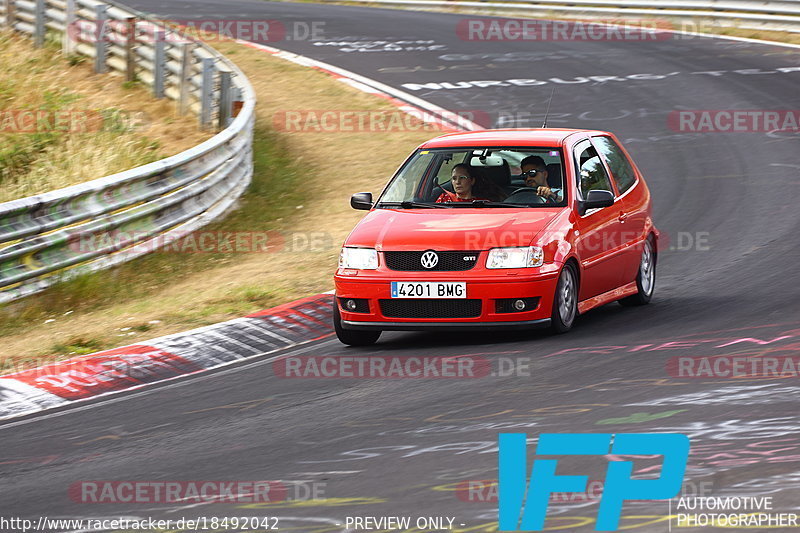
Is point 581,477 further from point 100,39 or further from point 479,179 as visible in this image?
point 100,39

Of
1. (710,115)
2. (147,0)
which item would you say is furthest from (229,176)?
(147,0)

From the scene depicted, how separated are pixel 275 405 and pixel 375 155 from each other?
37.9ft

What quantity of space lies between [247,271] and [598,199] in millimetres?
4632

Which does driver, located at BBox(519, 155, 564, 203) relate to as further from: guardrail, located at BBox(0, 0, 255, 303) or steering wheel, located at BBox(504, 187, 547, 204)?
guardrail, located at BBox(0, 0, 255, 303)

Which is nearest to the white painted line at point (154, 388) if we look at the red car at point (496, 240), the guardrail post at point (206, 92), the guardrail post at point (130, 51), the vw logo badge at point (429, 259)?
the red car at point (496, 240)

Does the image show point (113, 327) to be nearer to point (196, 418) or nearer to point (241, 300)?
point (241, 300)

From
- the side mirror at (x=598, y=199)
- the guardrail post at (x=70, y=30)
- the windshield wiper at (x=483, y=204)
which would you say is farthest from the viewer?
the guardrail post at (x=70, y=30)

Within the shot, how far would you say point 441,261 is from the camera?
30.4ft

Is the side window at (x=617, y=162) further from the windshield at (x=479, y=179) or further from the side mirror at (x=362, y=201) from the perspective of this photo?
the side mirror at (x=362, y=201)

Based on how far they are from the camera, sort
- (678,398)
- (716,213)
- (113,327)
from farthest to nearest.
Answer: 1. (716,213)
2. (113,327)
3. (678,398)

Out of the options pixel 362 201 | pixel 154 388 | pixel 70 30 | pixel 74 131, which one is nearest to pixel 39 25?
pixel 70 30

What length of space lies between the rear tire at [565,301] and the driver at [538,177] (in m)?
0.64

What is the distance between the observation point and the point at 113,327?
10.8 m

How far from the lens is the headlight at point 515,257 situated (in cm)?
923
